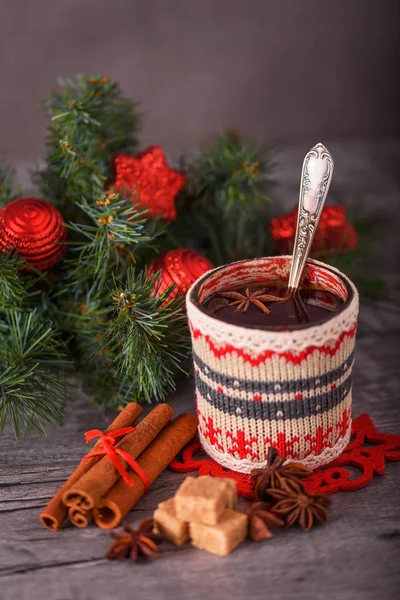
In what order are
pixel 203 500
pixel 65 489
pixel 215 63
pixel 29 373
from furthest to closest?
pixel 215 63, pixel 29 373, pixel 65 489, pixel 203 500

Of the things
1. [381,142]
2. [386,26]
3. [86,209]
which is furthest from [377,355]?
[386,26]

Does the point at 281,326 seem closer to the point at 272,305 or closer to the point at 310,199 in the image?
the point at 272,305

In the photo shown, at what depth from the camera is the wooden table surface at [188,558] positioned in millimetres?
843

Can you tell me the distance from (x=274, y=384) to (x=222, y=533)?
18cm

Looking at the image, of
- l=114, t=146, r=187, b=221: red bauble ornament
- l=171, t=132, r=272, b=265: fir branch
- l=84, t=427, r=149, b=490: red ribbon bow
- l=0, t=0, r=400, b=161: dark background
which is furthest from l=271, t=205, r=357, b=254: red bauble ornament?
l=0, t=0, r=400, b=161: dark background

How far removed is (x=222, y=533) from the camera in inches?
34.1

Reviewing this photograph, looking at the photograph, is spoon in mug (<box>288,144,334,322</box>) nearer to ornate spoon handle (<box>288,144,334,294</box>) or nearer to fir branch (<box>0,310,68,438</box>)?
ornate spoon handle (<box>288,144,334,294</box>)

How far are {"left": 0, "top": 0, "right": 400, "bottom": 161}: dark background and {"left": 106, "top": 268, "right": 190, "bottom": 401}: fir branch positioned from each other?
932 mm

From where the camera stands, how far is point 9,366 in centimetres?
108

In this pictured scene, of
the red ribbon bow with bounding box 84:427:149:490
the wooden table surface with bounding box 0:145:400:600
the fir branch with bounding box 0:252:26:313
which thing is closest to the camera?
the wooden table surface with bounding box 0:145:400:600

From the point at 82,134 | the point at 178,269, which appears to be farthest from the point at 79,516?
the point at 82,134

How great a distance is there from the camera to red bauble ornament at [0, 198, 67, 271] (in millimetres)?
1132

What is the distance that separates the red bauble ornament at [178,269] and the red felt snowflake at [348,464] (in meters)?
0.22

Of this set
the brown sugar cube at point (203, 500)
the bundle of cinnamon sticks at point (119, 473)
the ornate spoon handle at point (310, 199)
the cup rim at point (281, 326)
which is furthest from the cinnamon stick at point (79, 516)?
the ornate spoon handle at point (310, 199)
